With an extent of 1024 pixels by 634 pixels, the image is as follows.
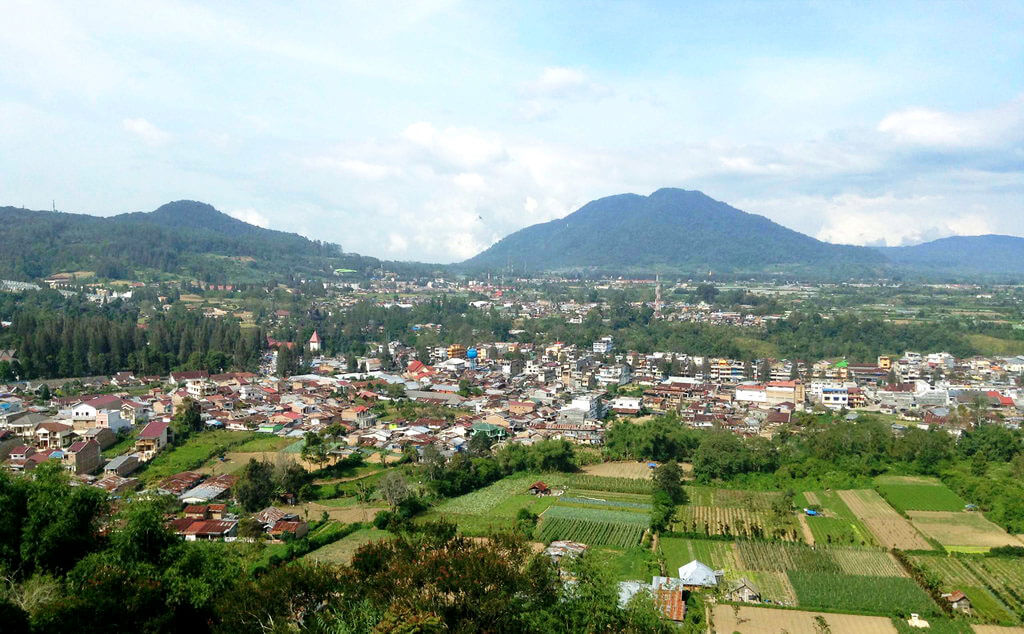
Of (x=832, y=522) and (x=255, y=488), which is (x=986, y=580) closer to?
(x=832, y=522)

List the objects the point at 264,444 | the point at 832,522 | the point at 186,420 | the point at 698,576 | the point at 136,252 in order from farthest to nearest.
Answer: the point at 136,252 → the point at 186,420 → the point at 264,444 → the point at 832,522 → the point at 698,576

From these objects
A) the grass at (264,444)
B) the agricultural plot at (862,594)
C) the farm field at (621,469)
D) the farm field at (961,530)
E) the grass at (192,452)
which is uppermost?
the grass at (192,452)

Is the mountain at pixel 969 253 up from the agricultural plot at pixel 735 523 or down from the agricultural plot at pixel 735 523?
up

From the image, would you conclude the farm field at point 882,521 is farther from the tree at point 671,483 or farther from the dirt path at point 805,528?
the tree at point 671,483

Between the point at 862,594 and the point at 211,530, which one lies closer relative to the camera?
the point at 862,594

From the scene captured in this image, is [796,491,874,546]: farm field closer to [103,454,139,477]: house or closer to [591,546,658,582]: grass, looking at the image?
[591,546,658,582]: grass

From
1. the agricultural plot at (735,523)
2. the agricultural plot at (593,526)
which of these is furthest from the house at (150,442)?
the agricultural plot at (735,523)

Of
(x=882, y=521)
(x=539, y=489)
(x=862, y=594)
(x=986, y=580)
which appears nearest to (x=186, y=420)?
(x=539, y=489)
